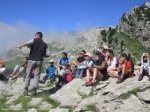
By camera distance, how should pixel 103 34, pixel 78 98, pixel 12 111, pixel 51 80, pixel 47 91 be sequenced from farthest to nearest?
pixel 103 34 < pixel 51 80 < pixel 47 91 < pixel 78 98 < pixel 12 111

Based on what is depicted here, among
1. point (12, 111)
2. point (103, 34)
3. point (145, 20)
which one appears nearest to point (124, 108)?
point (12, 111)

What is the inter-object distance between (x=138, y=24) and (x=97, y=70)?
4394 inches

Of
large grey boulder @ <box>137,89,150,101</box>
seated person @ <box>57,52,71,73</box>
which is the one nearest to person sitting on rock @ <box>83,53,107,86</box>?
seated person @ <box>57,52,71,73</box>

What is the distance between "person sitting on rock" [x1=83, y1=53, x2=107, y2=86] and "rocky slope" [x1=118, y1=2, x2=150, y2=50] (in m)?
103

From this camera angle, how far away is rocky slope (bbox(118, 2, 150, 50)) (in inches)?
4584

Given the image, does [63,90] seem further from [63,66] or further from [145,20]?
[145,20]

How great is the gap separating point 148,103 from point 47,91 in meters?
8.77

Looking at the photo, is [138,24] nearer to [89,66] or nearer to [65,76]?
[65,76]

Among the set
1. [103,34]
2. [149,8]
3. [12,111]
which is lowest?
[12,111]

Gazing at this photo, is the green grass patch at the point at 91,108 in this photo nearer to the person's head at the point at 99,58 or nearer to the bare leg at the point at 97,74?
the bare leg at the point at 97,74

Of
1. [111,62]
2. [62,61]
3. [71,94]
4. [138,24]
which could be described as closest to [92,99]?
[71,94]

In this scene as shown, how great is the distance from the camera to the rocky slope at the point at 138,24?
116438 millimetres

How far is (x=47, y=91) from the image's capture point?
18391mm

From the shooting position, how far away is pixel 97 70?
16688mm
